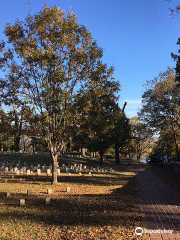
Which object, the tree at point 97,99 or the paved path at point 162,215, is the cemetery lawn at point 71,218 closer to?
the paved path at point 162,215

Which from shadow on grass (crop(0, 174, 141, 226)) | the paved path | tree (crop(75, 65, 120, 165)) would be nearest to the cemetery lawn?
shadow on grass (crop(0, 174, 141, 226))

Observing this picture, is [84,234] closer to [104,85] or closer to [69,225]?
[69,225]

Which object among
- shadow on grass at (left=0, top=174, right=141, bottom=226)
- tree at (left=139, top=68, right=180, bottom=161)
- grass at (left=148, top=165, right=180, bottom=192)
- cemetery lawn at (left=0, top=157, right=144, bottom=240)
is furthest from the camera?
tree at (left=139, top=68, right=180, bottom=161)

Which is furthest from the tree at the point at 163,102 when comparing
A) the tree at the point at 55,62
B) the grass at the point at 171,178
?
the tree at the point at 55,62

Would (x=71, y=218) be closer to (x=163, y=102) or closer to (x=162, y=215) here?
(x=162, y=215)

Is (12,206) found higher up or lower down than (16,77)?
lower down

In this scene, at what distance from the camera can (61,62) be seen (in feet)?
45.6

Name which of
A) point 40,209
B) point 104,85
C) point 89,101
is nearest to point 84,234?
point 40,209

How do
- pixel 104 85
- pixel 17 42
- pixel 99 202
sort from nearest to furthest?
pixel 99 202 < pixel 17 42 < pixel 104 85

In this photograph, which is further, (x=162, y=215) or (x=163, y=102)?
(x=163, y=102)

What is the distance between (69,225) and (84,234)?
828mm

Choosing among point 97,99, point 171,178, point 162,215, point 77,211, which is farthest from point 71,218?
point 171,178

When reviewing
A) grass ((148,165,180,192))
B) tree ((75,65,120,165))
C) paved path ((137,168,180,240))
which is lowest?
grass ((148,165,180,192))

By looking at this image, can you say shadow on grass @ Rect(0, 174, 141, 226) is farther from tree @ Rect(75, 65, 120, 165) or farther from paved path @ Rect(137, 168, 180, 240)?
tree @ Rect(75, 65, 120, 165)
